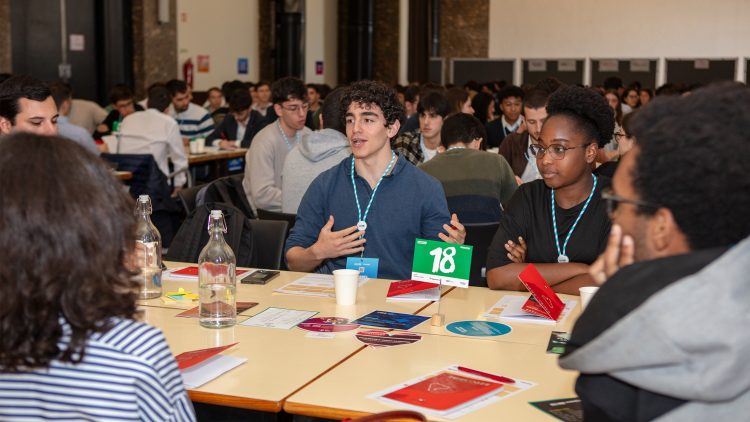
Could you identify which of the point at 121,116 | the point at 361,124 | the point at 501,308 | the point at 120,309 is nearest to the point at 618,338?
the point at 120,309

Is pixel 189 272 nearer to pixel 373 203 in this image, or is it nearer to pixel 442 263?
pixel 373 203

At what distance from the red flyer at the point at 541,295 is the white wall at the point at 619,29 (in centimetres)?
1357

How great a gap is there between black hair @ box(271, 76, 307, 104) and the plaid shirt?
780 millimetres

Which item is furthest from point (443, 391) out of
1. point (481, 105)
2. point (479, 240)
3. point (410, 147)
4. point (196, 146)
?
point (481, 105)

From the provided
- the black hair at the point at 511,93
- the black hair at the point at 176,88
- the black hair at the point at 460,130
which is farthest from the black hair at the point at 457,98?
the black hair at the point at 176,88

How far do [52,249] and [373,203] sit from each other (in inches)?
83.1

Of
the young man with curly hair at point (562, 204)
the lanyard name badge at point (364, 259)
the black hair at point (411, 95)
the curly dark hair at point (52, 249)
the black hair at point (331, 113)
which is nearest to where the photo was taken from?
the curly dark hair at point (52, 249)

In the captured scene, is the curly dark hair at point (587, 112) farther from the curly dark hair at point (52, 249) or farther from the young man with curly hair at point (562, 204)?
the curly dark hair at point (52, 249)

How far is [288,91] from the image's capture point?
5.68 m

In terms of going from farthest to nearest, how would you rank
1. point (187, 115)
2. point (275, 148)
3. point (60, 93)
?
1. point (187, 115)
2. point (60, 93)
3. point (275, 148)

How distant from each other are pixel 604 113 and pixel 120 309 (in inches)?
84.5

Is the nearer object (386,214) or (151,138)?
(386,214)

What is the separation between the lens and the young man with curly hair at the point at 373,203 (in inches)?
134

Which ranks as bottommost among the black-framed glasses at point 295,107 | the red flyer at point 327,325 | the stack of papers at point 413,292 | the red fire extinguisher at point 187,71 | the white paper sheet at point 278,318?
the white paper sheet at point 278,318
